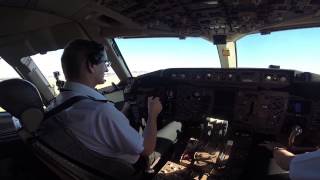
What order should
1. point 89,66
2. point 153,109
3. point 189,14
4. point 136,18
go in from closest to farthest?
1. point 89,66
2. point 153,109
3. point 189,14
4. point 136,18

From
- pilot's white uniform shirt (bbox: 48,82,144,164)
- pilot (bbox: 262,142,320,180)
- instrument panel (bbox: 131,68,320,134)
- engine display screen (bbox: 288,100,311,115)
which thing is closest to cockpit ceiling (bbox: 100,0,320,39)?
instrument panel (bbox: 131,68,320,134)

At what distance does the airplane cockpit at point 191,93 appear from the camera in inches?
94.0

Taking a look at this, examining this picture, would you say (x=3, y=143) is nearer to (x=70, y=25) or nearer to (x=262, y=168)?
(x=262, y=168)

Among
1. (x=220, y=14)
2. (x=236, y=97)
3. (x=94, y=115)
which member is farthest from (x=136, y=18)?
(x=94, y=115)

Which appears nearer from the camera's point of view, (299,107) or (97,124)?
(97,124)

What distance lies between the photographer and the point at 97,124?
1.42 metres

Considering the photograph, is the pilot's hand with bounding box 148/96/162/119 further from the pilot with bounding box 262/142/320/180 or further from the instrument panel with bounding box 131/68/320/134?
the instrument panel with bounding box 131/68/320/134

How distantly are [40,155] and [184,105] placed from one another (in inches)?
79.5

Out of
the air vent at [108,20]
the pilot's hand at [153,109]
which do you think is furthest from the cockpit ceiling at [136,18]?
the pilot's hand at [153,109]

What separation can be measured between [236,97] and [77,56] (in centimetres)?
192

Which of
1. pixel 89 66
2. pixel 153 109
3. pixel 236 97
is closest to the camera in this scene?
pixel 89 66

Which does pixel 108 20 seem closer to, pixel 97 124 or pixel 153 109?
pixel 153 109

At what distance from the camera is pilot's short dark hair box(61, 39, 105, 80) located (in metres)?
1.48

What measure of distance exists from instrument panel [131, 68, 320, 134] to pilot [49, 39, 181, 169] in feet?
5.15
